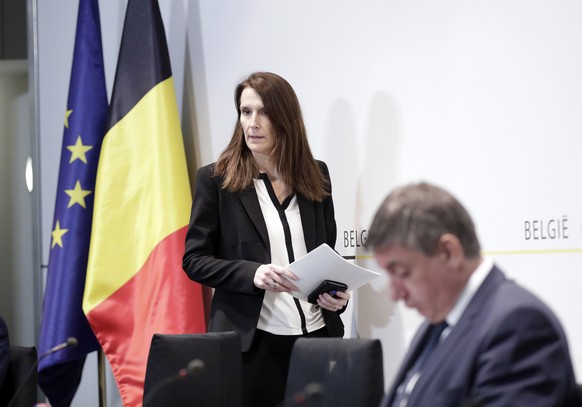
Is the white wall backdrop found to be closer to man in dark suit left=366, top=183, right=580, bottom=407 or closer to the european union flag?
the european union flag

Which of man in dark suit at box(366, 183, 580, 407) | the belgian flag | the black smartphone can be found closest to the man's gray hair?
man in dark suit at box(366, 183, 580, 407)

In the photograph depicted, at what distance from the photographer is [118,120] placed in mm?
4949

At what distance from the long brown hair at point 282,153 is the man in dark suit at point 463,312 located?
6.17ft

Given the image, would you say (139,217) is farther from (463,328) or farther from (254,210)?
(463,328)

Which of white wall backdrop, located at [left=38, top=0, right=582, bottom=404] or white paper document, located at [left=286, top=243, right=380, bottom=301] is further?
white paper document, located at [left=286, top=243, right=380, bottom=301]

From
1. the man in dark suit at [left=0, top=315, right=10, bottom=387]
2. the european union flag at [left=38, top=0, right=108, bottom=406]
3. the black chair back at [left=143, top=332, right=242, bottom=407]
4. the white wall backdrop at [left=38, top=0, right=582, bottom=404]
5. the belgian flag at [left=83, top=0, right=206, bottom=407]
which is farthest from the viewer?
the european union flag at [left=38, top=0, right=108, bottom=406]

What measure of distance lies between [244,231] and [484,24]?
120 centimetres

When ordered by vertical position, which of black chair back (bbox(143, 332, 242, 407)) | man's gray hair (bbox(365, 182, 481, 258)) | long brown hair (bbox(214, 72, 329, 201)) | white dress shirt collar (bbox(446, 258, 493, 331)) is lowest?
Answer: black chair back (bbox(143, 332, 242, 407))

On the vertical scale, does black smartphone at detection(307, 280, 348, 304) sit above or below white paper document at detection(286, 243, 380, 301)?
below

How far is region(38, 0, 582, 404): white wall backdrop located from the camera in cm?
311

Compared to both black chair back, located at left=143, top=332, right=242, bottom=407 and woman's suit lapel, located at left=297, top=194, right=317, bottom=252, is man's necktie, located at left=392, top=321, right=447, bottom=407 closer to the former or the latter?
black chair back, located at left=143, top=332, right=242, bottom=407

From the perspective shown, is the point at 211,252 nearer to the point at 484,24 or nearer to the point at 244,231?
the point at 244,231

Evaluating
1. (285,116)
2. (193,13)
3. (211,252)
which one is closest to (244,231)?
(211,252)

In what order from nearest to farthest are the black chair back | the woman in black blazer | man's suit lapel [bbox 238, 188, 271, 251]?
the black chair back
the woman in black blazer
man's suit lapel [bbox 238, 188, 271, 251]
